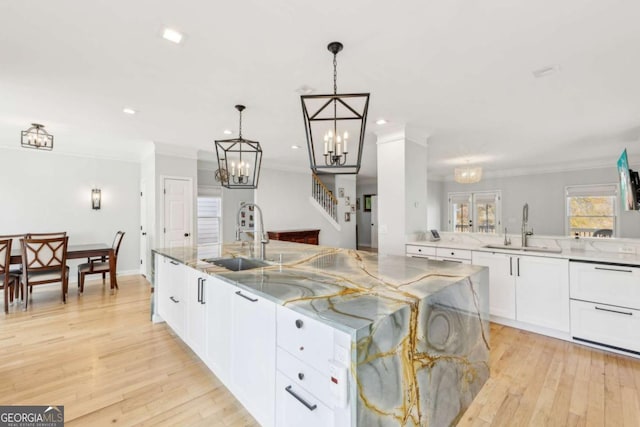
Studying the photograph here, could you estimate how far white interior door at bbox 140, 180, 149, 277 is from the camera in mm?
5785

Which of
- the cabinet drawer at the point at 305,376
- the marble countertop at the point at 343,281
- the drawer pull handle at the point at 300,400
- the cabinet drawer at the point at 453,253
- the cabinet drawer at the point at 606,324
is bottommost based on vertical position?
the cabinet drawer at the point at 606,324

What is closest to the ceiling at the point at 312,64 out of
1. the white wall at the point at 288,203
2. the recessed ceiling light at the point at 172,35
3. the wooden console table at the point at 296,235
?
the recessed ceiling light at the point at 172,35

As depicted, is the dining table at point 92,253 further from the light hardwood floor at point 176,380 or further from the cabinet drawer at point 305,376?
the cabinet drawer at point 305,376

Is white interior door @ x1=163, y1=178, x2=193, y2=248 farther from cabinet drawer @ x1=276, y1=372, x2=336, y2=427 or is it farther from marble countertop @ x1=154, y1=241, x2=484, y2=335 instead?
cabinet drawer @ x1=276, y1=372, x2=336, y2=427

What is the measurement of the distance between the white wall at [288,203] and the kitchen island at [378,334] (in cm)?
473

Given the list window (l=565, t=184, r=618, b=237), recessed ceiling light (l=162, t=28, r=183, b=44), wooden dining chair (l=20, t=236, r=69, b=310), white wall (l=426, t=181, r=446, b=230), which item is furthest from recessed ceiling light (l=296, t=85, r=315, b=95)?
white wall (l=426, t=181, r=446, b=230)

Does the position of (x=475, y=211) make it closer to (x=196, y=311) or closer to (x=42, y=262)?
(x=196, y=311)

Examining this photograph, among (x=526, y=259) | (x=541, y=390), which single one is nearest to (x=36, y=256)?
(x=541, y=390)

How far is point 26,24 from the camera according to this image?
6.15 feet

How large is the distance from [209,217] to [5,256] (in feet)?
13.0

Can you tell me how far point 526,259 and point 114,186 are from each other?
23.6 ft

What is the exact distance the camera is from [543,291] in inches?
123

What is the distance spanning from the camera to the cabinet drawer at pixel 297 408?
4.01 feet

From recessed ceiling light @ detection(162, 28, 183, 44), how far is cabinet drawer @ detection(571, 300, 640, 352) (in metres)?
4.26
